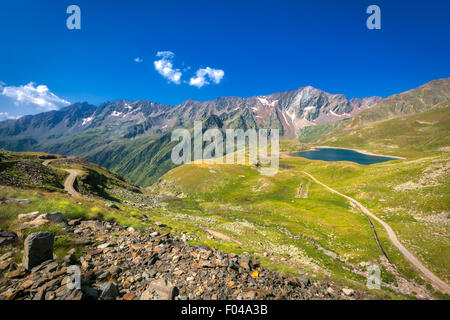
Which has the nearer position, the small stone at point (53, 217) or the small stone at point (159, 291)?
the small stone at point (159, 291)

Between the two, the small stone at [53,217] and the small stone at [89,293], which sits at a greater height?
the small stone at [53,217]

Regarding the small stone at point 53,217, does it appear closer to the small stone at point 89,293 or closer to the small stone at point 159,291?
the small stone at point 89,293

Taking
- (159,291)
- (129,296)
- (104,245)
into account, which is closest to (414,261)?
(159,291)

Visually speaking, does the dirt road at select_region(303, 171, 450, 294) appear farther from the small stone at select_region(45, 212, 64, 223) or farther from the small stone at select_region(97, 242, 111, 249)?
the small stone at select_region(45, 212, 64, 223)

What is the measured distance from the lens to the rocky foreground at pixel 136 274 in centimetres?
949

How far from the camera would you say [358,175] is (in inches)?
3851

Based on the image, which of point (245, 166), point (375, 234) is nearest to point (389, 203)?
point (375, 234)

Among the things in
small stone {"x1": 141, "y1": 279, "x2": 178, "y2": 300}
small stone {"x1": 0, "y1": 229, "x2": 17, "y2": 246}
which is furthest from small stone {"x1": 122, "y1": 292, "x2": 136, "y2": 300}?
small stone {"x1": 0, "y1": 229, "x2": 17, "y2": 246}

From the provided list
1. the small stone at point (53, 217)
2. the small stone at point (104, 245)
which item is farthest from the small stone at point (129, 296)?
the small stone at point (53, 217)

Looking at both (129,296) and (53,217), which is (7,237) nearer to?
(53,217)

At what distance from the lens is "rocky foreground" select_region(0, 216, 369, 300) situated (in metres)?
9.49

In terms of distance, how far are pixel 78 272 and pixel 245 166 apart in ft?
490

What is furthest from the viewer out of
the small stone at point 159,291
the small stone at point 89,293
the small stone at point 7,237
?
the small stone at point 7,237

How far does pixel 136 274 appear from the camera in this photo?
12062 mm
